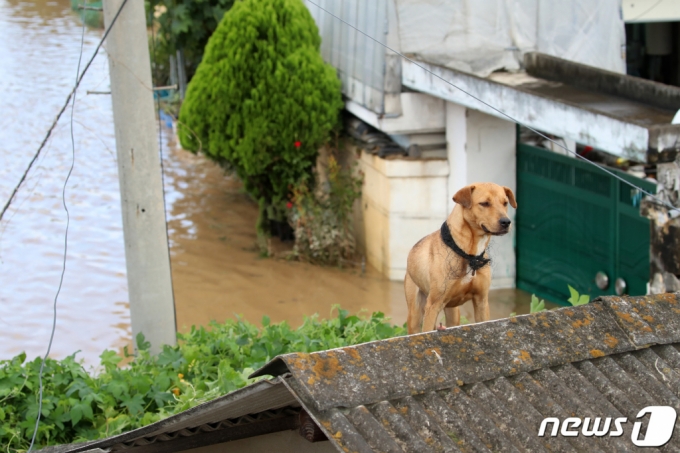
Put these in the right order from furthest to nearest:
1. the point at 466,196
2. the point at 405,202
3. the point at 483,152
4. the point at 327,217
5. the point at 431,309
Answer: the point at 327,217
the point at 405,202
the point at 483,152
the point at 431,309
the point at 466,196

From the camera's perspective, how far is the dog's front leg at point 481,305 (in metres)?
3.06

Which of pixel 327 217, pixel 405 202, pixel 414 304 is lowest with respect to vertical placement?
pixel 327 217

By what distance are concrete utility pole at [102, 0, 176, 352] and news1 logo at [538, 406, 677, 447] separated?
468cm

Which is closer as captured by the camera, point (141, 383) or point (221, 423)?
point (221, 423)

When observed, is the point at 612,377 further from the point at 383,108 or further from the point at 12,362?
the point at 383,108

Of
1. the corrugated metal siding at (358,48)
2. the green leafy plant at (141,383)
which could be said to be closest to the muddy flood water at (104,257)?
the green leafy plant at (141,383)

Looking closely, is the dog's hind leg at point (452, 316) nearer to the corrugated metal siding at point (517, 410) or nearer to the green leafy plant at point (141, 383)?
the corrugated metal siding at point (517, 410)

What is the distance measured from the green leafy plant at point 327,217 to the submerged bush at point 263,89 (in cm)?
53

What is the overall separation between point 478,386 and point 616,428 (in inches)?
17.2

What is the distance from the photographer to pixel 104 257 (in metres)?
11.7

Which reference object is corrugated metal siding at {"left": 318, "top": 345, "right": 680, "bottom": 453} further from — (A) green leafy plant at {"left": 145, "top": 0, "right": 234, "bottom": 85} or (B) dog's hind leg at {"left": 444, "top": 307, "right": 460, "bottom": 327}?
(A) green leafy plant at {"left": 145, "top": 0, "right": 234, "bottom": 85}

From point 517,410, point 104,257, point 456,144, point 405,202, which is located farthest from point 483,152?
point 517,410

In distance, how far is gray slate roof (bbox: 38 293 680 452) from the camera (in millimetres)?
2346

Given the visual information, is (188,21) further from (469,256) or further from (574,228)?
(469,256)
